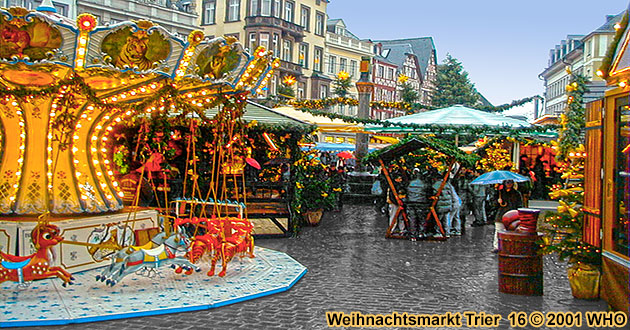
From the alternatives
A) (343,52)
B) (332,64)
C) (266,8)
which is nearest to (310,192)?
(266,8)

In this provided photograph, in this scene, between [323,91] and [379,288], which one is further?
[323,91]

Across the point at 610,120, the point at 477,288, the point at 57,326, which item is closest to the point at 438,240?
the point at 477,288

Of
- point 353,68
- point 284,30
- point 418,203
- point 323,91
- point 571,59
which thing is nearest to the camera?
point 418,203

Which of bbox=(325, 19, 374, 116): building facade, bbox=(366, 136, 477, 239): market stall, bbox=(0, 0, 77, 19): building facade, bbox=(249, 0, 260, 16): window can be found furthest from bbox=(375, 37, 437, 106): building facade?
bbox=(366, 136, 477, 239): market stall

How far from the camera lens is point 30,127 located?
35.8ft

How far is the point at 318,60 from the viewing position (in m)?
56.4

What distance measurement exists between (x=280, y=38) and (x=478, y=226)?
3413 cm

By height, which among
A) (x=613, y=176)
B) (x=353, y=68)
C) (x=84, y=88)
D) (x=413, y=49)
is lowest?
(x=613, y=176)

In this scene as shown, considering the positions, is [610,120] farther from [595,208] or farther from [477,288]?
[477,288]

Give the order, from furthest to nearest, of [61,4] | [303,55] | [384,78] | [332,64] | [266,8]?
[384,78], [332,64], [303,55], [266,8], [61,4]

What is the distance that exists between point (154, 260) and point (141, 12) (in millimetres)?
32664

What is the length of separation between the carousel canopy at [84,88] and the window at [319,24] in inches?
1756

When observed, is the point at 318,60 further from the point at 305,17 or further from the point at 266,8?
the point at 266,8

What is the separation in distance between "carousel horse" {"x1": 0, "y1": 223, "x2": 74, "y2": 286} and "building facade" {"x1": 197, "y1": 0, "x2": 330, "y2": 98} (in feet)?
126
